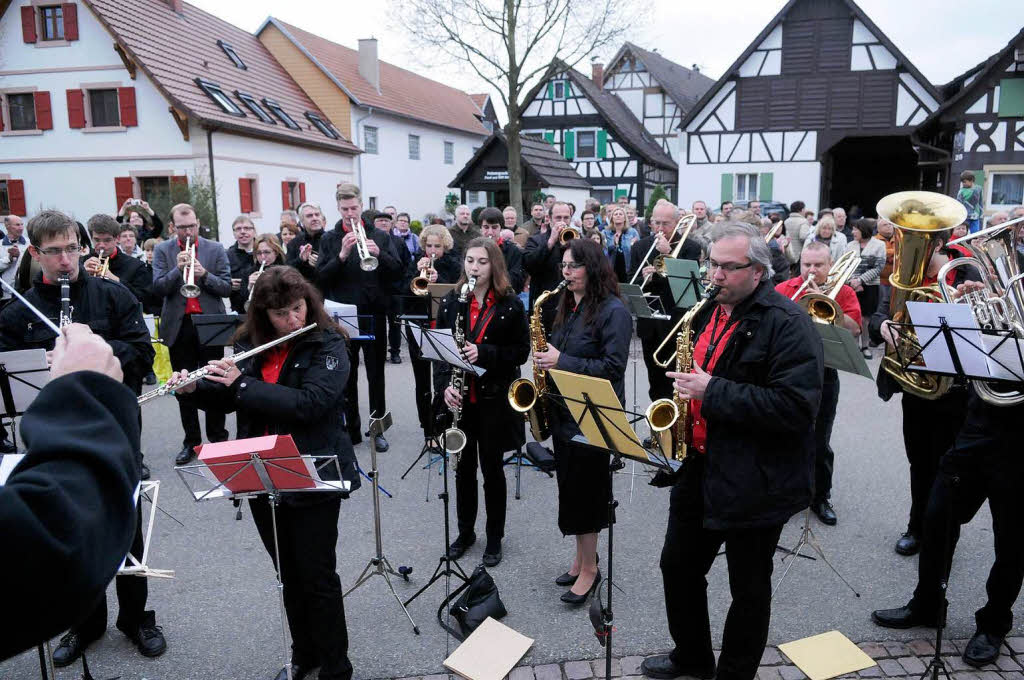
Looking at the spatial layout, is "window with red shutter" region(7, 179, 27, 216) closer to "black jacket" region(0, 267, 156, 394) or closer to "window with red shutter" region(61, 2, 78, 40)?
"window with red shutter" region(61, 2, 78, 40)

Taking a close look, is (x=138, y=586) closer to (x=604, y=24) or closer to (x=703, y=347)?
(x=703, y=347)

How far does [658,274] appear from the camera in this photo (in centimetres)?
754

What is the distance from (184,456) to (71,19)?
71.4 ft

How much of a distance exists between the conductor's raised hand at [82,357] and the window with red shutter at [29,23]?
1064 inches

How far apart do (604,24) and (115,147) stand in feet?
50.4

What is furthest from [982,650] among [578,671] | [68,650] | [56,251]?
[56,251]

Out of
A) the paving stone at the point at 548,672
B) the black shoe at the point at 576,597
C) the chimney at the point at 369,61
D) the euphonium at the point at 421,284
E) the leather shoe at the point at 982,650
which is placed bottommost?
the paving stone at the point at 548,672

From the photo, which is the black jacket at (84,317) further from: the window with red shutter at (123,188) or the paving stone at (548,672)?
the window with red shutter at (123,188)

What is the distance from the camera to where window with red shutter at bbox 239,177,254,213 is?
2352 centimetres

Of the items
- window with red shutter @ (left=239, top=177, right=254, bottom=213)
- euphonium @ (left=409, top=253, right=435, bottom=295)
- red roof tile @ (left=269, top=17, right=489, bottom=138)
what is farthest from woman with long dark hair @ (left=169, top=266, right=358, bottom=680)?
red roof tile @ (left=269, top=17, right=489, bottom=138)

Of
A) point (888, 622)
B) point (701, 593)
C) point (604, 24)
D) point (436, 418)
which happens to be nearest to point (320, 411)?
point (436, 418)

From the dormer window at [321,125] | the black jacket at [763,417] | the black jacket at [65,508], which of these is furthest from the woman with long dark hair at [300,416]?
the dormer window at [321,125]

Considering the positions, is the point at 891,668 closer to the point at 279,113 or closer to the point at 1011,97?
the point at 1011,97

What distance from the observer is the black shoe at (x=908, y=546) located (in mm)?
4656
